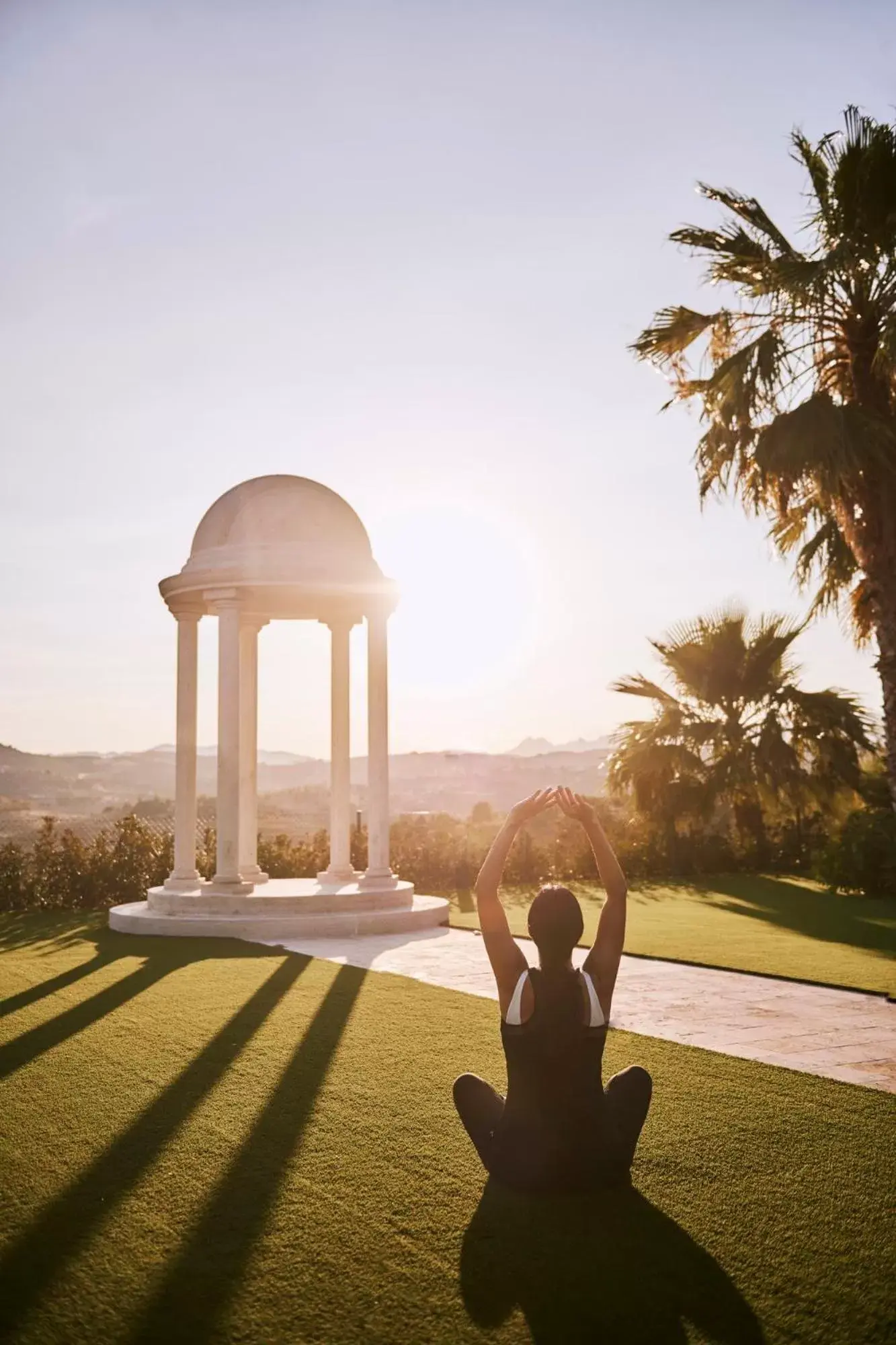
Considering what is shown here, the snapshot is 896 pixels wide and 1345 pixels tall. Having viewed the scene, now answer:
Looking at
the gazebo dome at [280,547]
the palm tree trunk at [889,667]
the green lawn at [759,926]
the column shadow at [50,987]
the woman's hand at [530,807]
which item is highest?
the gazebo dome at [280,547]

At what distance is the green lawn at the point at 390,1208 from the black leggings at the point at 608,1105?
0.23m

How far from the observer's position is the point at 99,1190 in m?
4.74

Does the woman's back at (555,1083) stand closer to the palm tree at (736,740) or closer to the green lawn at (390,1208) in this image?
the green lawn at (390,1208)

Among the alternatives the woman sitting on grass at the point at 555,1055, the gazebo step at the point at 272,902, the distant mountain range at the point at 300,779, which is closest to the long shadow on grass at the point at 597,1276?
the woman sitting on grass at the point at 555,1055

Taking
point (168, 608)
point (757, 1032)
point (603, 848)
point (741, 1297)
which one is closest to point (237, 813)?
point (168, 608)

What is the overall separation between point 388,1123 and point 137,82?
36.5 ft

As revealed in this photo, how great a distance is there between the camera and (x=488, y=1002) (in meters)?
9.01

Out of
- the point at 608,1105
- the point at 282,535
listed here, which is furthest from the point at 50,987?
the point at 608,1105

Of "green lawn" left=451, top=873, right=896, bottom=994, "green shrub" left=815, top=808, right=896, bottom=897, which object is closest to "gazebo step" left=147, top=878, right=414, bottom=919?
"green lawn" left=451, top=873, right=896, bottom=994

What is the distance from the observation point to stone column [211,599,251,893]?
14.3m

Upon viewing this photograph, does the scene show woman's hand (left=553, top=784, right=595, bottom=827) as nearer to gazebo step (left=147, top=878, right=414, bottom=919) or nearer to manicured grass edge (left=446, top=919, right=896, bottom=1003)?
manicured grass edge (left=446, top=919, right=896, bottom=1003)

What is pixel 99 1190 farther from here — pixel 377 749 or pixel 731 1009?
pixel 377 749

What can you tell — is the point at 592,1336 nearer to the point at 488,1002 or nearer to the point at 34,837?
the point at 488,1002

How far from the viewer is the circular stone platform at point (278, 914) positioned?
13.6m
